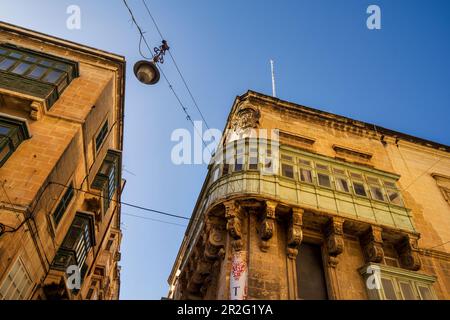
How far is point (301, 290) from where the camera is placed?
10.3 m

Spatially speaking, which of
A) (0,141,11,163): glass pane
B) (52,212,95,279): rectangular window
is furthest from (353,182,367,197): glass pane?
(0,141,11,163): glass pane

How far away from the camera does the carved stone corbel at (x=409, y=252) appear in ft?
37.5

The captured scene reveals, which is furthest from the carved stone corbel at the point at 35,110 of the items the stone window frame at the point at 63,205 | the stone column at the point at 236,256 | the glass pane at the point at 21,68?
the stone column at the point at 236,256

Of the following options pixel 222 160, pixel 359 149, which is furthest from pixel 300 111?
pixel 222 160

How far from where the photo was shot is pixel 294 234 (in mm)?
10578

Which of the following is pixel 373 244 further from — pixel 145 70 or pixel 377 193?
pixel 145 70

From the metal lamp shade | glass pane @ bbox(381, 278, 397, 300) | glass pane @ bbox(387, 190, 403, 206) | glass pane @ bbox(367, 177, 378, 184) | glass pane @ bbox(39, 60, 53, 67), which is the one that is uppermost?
glass pane @ bbox(39, 60, 53, 67)

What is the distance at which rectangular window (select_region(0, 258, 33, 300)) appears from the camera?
980cm

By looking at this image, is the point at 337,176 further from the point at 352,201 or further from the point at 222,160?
the point at 222,160

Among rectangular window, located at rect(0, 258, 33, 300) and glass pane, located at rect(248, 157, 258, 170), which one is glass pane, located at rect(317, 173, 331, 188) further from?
rectangular window, located at rect(0, 258, 33, 300)

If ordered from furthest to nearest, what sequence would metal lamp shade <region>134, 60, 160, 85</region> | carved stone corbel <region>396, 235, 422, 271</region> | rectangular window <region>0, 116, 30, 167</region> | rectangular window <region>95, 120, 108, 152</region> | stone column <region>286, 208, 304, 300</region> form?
1. rectangular window <region>95, 120, 108, 152</region>
2. carved stone corbel <region>396, 235, 422, 271</region>
3. rectangular window <region>0, 116, 30, 167</region>
4. stone column <region>286, 208, 304, 300</region>
5. metal lamp shade <region>134, 60, 160, 85</region>

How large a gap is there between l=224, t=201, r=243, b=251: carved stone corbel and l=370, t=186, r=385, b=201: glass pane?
20.3 feet
